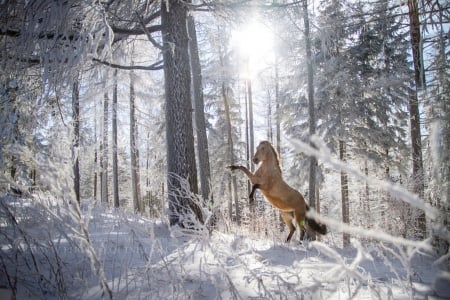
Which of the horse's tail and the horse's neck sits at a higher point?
the horse's neck

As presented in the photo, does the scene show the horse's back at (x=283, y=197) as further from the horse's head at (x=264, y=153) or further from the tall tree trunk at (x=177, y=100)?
the tall tree trunk at (x=177, y=100)

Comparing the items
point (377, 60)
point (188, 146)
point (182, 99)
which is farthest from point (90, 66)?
point (377, 60)

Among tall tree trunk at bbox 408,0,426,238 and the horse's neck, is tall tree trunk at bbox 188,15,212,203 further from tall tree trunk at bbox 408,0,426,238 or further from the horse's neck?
tall tree trunk at bbox 408,0,426,238

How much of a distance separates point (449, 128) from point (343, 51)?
8.87 metres

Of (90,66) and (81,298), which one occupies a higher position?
(90,66)

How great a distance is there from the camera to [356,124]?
1423 cm

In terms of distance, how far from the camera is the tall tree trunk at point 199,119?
359 inches

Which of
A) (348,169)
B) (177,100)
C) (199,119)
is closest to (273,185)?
(177,100)

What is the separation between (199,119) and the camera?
9.80 meters

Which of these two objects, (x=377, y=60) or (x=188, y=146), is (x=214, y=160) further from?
(x=188, y=146)

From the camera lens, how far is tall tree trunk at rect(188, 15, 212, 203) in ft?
29.9

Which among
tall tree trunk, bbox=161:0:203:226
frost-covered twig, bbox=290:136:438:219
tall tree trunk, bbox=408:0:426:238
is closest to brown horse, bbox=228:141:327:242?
tall tree trunk, bbox=161:0:203:226

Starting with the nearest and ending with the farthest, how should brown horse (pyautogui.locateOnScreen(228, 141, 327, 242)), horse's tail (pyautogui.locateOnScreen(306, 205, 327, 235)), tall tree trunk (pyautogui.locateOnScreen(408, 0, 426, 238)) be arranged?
brown horse (pyautogui.locateOnScreen(228, 141, 327, 242)) < horse's tail (pyautogui.locateOnScreen(306, 205, 327, 235)) < tall tree trunk (pyautogui.locateOnScreen(408, 0, 426, 238))

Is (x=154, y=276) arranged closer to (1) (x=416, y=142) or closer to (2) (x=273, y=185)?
(2) (x=273, y=185)
